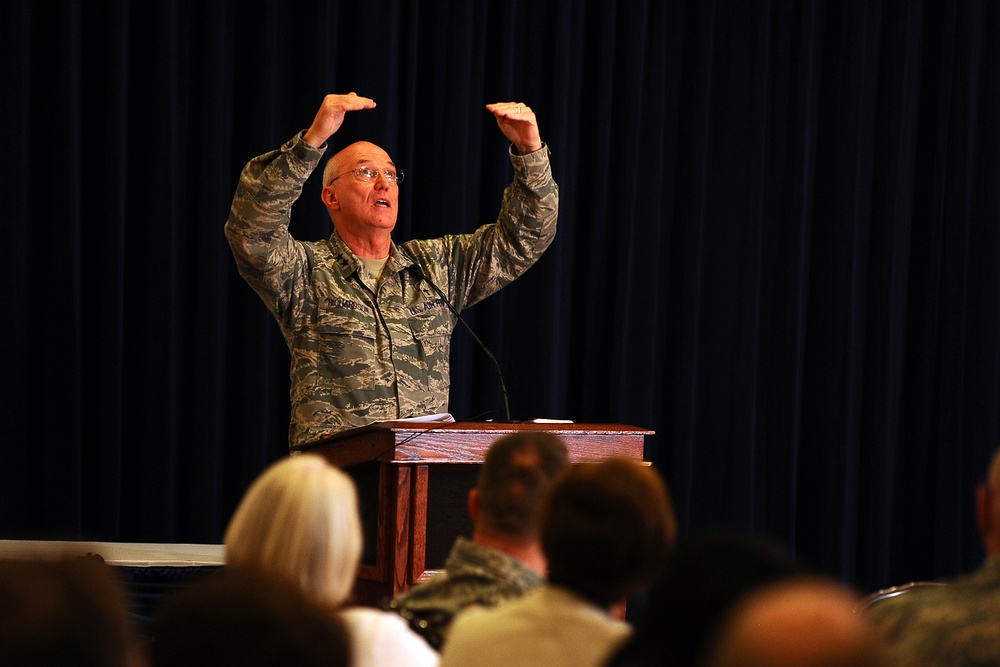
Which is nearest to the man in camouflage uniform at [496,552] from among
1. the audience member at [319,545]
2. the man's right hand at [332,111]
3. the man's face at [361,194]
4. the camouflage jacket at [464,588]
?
the camouflage jacket at [464,588]

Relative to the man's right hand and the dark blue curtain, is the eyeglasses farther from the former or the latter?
the dark blue curtain

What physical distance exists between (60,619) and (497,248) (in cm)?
334

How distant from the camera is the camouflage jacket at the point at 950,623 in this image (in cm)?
152

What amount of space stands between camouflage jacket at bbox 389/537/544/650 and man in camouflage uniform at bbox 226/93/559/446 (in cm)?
192

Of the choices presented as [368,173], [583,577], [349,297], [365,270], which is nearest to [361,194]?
[368,173]

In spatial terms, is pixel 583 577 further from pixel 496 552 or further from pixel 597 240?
pixel 597 240

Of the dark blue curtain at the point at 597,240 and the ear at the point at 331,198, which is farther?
the dark blue curtain at the point at 597,240

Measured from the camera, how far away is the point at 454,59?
16.7ft

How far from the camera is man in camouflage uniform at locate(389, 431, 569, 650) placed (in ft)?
6.35

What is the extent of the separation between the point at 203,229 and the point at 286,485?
3.20 metres

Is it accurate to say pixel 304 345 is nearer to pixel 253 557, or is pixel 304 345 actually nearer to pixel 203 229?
pixel 203 229

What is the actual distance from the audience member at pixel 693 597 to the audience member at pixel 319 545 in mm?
446

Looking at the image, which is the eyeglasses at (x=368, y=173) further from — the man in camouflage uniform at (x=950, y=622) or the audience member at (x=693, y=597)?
the audience member at (x=693, y=597)

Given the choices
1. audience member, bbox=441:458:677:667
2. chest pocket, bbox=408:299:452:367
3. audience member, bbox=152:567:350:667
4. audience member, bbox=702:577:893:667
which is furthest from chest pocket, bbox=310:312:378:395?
audience member, bbox=702:577:893:667
